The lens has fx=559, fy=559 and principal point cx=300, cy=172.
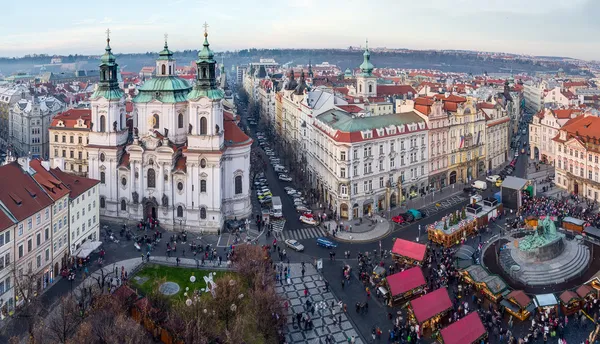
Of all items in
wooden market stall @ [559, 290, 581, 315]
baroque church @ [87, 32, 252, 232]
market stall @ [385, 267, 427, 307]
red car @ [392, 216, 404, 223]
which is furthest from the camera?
red car @ [392, 216, 404, 223]

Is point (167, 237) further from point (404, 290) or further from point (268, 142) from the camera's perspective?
point (268, 142)

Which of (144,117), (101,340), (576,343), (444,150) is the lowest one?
(576,343)

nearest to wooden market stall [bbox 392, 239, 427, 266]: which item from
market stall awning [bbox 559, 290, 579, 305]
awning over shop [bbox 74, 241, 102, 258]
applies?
market stall awning [bbox 559, 290, 579, 305]

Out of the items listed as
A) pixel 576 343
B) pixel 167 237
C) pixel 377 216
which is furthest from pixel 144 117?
pixel 576 343

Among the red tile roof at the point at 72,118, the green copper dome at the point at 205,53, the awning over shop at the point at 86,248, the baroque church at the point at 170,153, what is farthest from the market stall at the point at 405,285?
the red tile roof at the point at 72,118

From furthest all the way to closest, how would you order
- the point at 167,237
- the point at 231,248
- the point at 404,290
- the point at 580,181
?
the point at 580,181 → the point at 167,237 → the point at 231,248 → the point at 404,290

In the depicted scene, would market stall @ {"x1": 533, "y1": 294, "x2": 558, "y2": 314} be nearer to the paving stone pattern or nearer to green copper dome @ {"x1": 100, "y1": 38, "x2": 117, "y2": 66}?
the paving stone pattern
